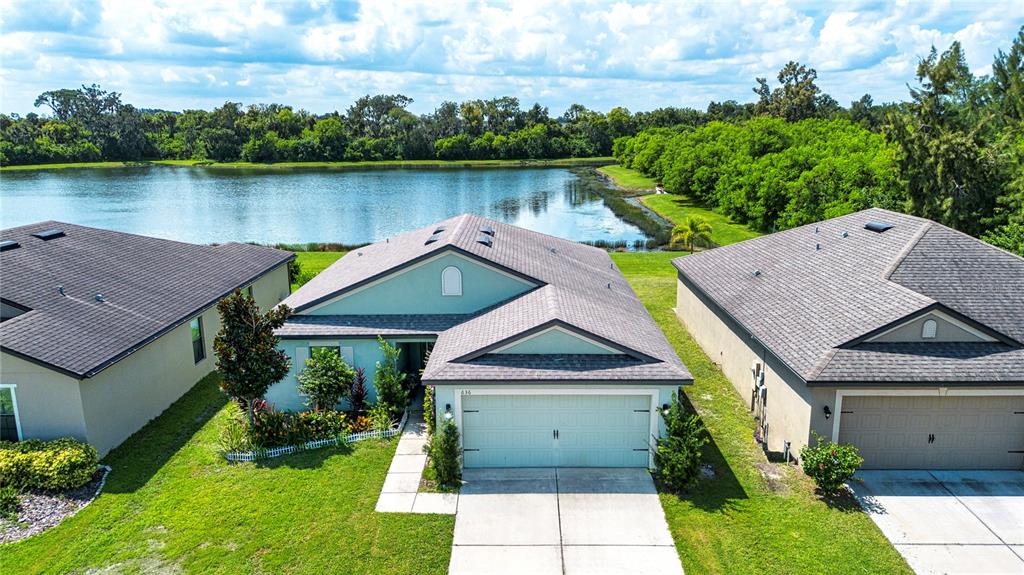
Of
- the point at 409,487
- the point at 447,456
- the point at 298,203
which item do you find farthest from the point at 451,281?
the point at 298,203

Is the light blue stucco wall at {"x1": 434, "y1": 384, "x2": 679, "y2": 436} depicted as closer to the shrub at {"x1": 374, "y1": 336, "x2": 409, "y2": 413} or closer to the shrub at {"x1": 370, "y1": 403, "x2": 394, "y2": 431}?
the shrub at {"x1": 370, "y1": 403, "x2": 394, "y2": 431}

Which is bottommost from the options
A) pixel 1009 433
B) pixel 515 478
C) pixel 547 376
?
pixel 515 478

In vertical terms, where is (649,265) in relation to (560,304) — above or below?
below

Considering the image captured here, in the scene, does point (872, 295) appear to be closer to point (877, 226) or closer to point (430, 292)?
point (877, 226)

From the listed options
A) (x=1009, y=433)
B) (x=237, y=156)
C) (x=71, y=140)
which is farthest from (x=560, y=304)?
(x=71, y=140)

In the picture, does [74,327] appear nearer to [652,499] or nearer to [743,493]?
[652,499]

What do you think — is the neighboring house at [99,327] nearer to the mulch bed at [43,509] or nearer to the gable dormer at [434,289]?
the mulch bed at [43,509]
